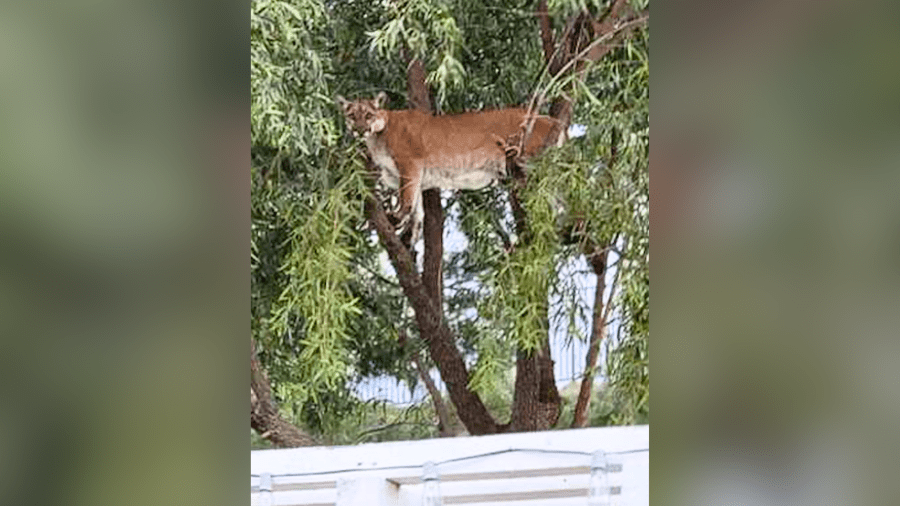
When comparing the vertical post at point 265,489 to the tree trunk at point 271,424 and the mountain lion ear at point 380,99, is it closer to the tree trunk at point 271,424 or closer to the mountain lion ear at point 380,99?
the tree trunk at point 271,424

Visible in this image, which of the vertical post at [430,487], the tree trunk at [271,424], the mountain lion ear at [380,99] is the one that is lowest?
the vertical post at [430,487]

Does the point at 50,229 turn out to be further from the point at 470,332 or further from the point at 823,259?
the point at 470,332

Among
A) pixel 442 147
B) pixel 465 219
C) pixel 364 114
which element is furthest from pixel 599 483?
pixel 364 114

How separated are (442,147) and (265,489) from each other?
A: 733 millimetres

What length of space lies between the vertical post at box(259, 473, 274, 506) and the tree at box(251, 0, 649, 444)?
120 millimetres

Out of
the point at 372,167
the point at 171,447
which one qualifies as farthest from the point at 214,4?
the point at 372,167

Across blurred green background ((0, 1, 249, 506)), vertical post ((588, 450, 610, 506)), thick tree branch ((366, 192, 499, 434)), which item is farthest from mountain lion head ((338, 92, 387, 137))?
blurred green background ((0, 1, 249, 506))

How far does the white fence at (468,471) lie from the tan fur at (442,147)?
435mm

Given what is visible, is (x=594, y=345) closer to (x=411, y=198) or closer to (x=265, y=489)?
(x=411, y=198)

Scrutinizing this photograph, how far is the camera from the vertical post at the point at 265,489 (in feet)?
4.93

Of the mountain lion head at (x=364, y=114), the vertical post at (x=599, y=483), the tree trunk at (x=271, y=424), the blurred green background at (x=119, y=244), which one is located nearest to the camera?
the blurred green background at (x=119, y=244)

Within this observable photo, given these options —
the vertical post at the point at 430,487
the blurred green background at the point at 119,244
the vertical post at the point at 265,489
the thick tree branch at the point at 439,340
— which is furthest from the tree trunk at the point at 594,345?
the blurred green background at the point at 119,244

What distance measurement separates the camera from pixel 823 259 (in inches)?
32.1

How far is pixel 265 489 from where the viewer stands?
5.03ft
